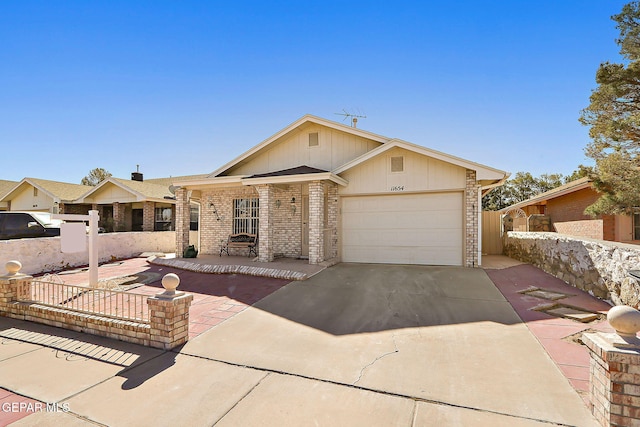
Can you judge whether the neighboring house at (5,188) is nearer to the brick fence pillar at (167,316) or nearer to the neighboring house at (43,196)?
the neighboring house at (43,196)

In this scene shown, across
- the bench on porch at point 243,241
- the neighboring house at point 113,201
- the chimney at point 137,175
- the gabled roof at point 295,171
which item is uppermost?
the chimney at point 137,175

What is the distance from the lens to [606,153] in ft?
30.7

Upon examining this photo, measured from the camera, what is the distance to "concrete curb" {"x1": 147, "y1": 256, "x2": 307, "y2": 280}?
7.92 meters

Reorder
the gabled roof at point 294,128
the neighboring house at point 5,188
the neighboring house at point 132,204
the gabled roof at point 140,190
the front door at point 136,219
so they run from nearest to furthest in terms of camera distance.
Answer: the gabled roof at point 294,128 < the gabled roof at point 140,190 < the neighboring house at point 132,204 < the front door at point 136,219 < the neighboring house at point 5,188

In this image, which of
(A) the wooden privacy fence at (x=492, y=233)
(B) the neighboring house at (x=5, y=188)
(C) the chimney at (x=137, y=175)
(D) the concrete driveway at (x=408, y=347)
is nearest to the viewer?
(D) the concrete driveway at (x=408, y=347)

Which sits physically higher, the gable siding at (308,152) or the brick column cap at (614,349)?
the gable siding at (308,152)

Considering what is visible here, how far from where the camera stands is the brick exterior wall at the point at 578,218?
37.0ft

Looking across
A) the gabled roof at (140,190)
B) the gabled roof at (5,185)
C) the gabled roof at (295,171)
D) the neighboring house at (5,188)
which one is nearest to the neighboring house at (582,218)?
the gabled roof at (295,171)

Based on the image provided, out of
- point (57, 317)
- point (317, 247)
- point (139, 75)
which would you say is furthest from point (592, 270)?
point (139, 75)

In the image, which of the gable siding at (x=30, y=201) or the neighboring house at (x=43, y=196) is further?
the gable siding at (x=30, y=201)

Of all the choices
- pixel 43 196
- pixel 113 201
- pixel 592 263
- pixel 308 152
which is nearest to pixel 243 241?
pixel 308 152

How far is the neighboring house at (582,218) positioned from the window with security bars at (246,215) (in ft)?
40.5

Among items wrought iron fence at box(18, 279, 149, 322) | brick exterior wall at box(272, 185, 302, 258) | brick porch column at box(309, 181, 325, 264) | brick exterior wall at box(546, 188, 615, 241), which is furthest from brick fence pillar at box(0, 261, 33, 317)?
brick exterior wall at box(546, 188, 615, 241)

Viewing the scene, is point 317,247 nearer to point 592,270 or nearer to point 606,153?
point 592,270
